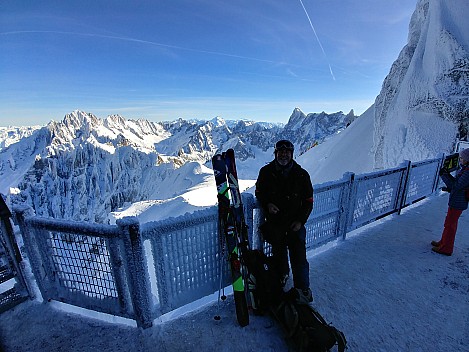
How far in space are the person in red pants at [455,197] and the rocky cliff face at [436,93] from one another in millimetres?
11385

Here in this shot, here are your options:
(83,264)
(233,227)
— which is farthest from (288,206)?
(83,264)

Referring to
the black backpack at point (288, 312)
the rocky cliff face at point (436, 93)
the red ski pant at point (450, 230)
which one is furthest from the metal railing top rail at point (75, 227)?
the rocky cliff face at point (436, 93)

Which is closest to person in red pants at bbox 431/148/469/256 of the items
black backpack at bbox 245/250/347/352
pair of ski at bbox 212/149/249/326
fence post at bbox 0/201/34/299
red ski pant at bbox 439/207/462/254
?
red ski pant at bbox 439/207/462/254

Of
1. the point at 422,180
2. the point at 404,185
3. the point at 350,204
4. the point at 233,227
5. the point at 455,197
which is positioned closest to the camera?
the point at 233,227

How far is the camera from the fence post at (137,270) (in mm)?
2996

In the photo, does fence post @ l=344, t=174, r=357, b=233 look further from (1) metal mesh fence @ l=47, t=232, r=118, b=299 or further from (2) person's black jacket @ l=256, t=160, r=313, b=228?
(1) metal mesh fence @ l=47, t=232, r=118, b=299

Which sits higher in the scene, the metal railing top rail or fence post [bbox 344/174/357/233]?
the metal railing top rail

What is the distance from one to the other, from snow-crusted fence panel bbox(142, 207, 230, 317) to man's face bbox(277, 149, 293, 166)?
128 cm

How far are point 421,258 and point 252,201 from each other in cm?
409

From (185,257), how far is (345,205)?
3.93 metres

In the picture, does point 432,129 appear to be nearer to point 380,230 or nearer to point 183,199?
point 380,230

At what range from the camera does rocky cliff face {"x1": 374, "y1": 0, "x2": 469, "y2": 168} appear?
14.0 m

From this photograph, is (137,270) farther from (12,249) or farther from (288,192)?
(288,192)

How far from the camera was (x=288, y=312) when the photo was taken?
10.0 ft
